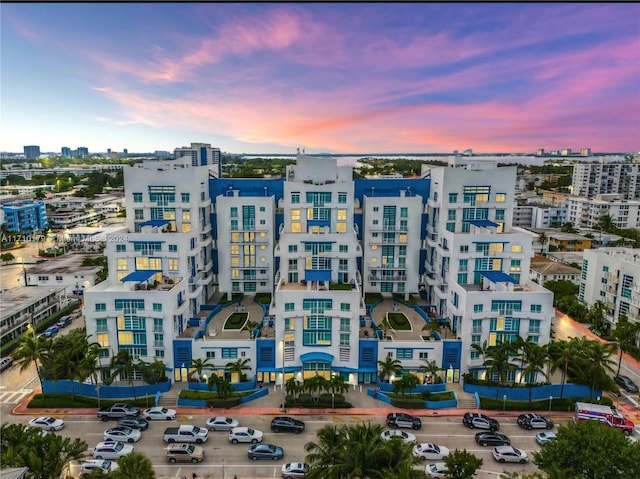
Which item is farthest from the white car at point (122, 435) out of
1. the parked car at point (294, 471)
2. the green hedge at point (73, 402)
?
the parked car at point (294, 471)

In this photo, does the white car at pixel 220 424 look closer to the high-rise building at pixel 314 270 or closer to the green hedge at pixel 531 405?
the high-rise building at pixel 314 270

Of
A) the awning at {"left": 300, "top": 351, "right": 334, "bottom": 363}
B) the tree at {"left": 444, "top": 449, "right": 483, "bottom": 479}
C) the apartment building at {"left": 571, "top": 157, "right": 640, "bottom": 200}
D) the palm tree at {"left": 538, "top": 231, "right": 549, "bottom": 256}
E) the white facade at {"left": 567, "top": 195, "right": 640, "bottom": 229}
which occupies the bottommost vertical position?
the awning at {"left": 300, "top": 351, "right": 334, "bottom": 363}

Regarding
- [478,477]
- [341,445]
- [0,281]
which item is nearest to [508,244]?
[478,477]

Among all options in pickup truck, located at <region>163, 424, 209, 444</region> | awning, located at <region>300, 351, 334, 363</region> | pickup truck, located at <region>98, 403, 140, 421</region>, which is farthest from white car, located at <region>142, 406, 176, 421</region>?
awning, located at <region>300, 351, 334, 363</region>

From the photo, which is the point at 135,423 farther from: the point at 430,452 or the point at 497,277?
the point at 497,277

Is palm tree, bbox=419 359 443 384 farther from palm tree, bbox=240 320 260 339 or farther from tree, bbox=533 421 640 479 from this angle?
palm tree, bbox=240 320 260 339

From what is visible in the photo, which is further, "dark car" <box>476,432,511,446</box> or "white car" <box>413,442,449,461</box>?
"dark car" <box>476,432,511,446</box>
